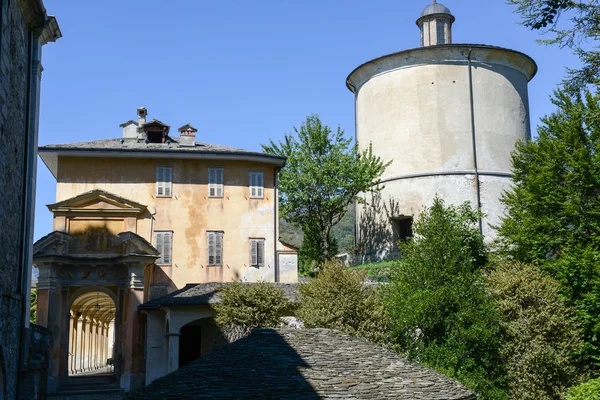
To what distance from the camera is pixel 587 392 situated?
20078 millimetres

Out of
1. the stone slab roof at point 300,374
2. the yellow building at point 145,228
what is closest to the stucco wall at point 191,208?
the yellow building at point 145,228

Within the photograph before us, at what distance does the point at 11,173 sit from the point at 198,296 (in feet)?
41.0

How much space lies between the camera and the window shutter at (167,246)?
31.3 metres

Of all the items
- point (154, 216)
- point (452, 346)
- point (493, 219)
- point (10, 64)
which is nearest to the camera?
point (10, 64)

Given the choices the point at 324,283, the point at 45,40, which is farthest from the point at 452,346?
the point at 45,40

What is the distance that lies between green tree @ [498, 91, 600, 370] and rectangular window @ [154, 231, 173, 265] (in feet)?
45.8

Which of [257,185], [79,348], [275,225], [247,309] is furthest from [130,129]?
[79,348]

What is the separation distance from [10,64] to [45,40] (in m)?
3.27

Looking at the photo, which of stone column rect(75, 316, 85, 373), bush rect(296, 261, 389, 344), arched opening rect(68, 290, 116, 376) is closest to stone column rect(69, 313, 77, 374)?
arched opening rect(68, 290, 116, 376)

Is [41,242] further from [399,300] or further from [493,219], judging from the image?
[493,219]

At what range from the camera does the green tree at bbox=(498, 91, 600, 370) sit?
24.6 meters

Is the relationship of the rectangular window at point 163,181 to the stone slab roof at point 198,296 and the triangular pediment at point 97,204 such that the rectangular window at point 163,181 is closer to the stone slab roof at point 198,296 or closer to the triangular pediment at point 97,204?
the triangular pediment at point 97,204

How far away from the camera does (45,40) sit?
17.7 meters

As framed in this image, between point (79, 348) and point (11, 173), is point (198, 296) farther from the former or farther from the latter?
point (79, 348)
